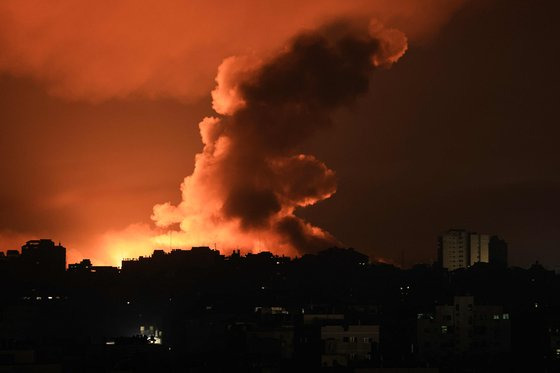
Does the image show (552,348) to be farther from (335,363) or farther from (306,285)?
(306,285)

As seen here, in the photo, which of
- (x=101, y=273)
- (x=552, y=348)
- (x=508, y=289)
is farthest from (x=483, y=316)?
(x=101, y=273)

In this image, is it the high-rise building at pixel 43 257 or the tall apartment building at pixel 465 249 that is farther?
the tall apartment building at pixel 465 249

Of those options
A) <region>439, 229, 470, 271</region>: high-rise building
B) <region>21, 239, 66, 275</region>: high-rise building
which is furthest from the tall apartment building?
<region>21, 239, 66, 275</region>: high-rise building

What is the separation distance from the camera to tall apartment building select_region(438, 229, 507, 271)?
Answer: 10131 centimetres

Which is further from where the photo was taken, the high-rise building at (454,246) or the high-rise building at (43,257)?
the high-rise building at (454,246)

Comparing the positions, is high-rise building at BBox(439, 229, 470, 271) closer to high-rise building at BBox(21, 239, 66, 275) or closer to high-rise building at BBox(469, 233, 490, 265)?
high-rise building at BBox(469, 233, 490, 265)

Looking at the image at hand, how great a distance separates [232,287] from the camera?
7512 centimetres

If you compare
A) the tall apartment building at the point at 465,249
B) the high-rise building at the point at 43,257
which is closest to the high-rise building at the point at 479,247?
the tall apartment building at the point at 465,249

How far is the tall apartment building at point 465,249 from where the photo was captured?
10131 centimetres

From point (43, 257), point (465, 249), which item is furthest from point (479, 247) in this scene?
point (43, 257)

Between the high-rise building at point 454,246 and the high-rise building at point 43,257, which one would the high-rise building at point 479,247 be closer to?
the high-rise building at point 454,246

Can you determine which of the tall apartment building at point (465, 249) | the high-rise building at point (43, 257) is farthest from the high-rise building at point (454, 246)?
the high-rise building at point (43, 257)

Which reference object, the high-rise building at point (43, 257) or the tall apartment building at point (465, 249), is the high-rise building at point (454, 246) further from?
the high-rise building at point (43, 257)

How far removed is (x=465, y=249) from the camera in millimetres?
102625
